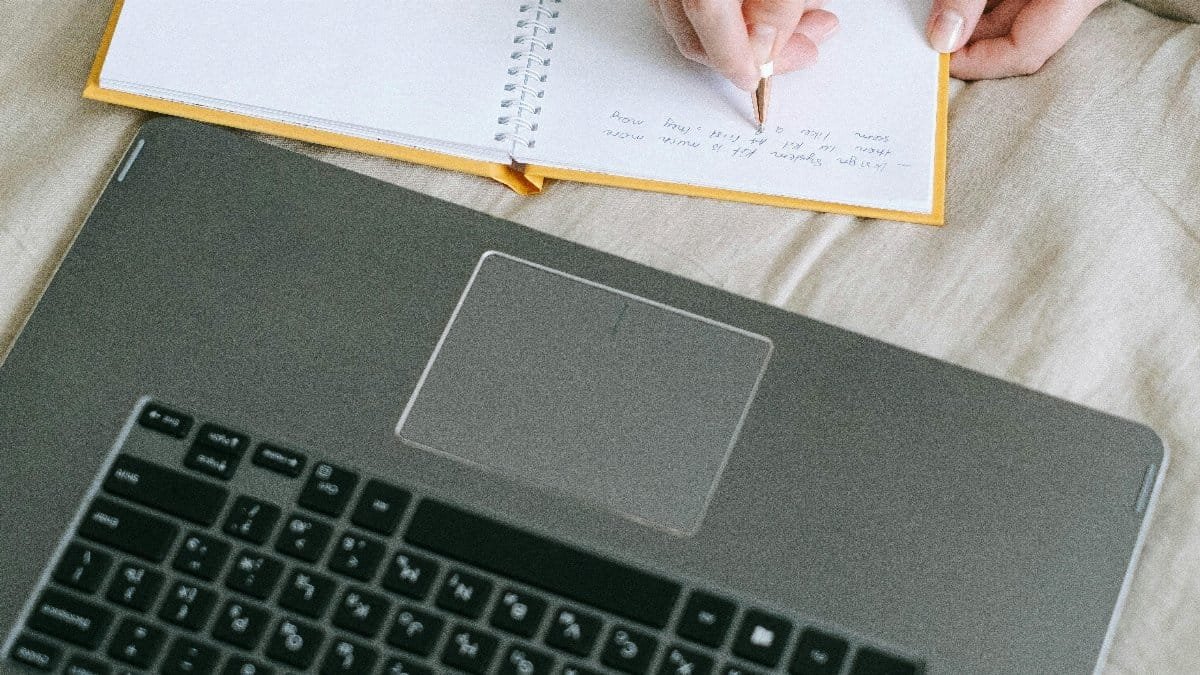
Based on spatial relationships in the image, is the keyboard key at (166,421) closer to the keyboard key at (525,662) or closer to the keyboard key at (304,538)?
the keyboard key at (304,538)

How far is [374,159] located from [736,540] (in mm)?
277

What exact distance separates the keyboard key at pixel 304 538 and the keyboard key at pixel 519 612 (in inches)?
3.2

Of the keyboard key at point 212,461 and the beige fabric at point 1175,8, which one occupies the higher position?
the beige fabric at point 1175,8

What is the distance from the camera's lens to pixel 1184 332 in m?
0.52

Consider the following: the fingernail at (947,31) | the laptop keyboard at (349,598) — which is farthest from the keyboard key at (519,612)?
the fingernail at (947,31)

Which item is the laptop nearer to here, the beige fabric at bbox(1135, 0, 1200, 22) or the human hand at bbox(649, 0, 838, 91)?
the human hand at bbox(649, 0, 838, 91)

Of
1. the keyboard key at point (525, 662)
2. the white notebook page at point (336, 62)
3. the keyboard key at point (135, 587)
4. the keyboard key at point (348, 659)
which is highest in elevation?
the white notebook page at point (336, 62)

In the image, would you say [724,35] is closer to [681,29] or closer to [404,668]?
[681,29]

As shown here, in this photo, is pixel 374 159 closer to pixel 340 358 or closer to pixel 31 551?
pixel 340 358

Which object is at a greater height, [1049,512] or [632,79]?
[632,79]

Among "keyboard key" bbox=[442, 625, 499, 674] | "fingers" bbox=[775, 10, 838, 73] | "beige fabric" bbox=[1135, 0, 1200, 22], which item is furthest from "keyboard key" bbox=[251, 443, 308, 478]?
"beige fabric" bbox=[1135, 0, 1200, 22]

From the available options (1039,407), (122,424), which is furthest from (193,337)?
(1039,407)

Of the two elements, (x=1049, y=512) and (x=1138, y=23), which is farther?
(x=1138, y=23)

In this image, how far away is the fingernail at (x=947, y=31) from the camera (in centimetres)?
57
